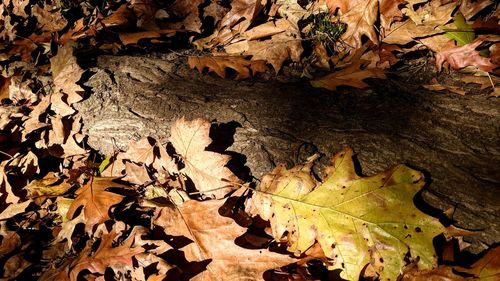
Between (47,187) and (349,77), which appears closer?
(349,77)

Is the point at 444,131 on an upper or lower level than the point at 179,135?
upper

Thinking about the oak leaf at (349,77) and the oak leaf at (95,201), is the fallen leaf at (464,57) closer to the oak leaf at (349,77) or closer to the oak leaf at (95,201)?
the oak leaf at (349,77)

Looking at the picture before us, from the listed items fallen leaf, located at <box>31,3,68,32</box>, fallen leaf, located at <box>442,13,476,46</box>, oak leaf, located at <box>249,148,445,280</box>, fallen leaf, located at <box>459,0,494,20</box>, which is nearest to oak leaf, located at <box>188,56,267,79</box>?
oak leaf, located at <box>249,148,445,280</box>

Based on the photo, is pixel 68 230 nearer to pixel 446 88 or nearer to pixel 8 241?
pixel 8 241

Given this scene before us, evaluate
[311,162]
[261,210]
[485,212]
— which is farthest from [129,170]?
[485,212]

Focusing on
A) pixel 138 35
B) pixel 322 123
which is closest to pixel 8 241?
pixel 138 35

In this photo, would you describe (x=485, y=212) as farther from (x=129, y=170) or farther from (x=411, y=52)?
(x=129, y=170)
